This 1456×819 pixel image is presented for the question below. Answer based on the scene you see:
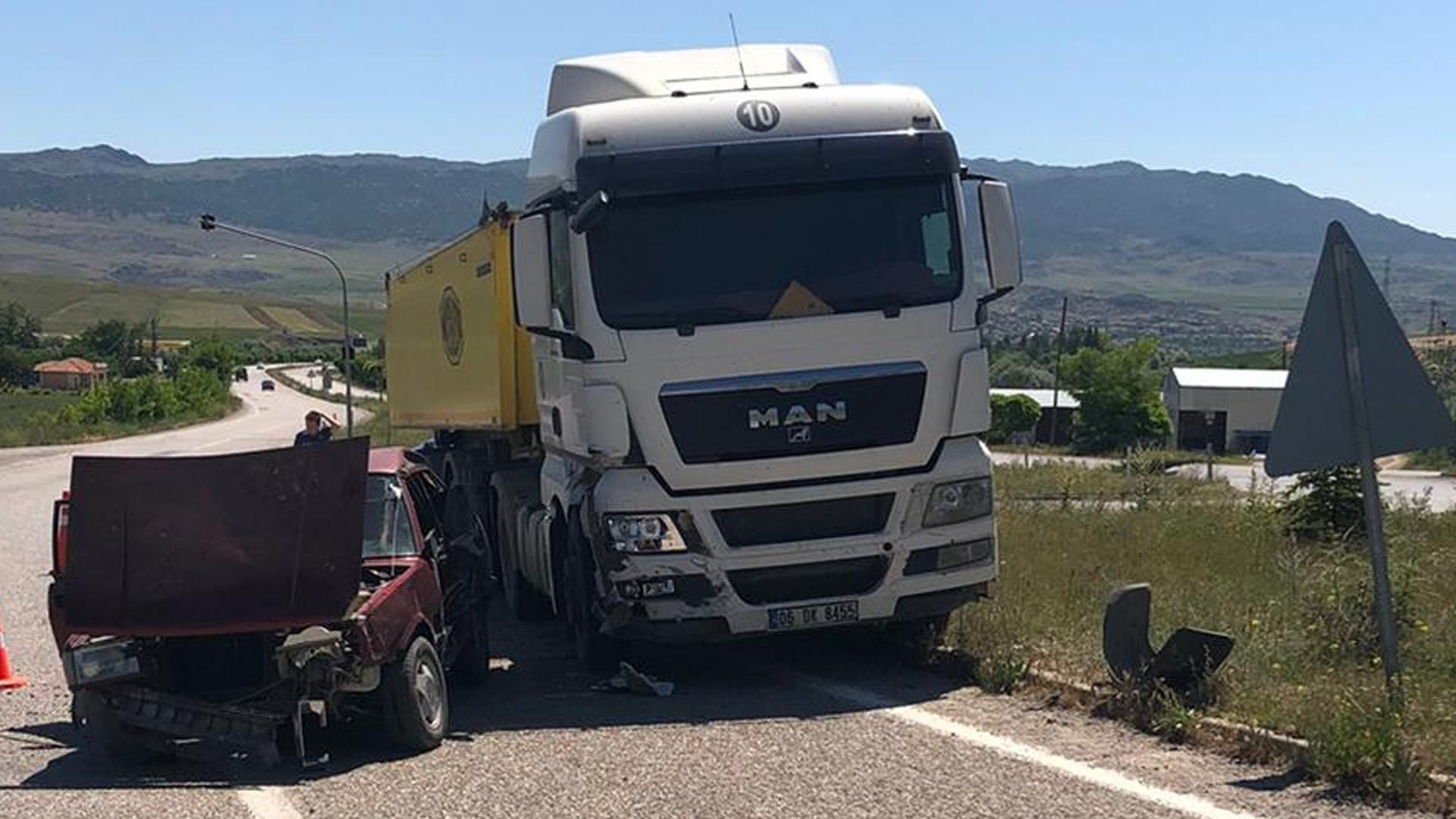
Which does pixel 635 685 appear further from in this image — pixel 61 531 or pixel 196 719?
pixel 61 531

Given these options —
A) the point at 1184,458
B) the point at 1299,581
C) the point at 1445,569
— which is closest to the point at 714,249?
the point at 1299,581

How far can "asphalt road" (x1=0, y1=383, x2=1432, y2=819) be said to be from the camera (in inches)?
288

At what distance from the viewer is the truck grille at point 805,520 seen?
1005 cm

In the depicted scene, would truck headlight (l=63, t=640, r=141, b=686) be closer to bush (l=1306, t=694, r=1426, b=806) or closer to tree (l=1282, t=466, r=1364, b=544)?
bush (l=1306, t=694, r=1426, b=806)

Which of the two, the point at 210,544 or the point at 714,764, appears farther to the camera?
the point at 210,544

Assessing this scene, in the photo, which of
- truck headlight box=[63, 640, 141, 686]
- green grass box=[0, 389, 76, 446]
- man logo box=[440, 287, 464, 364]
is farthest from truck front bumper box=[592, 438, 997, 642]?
green grass box=[0, 389, 76, 446]

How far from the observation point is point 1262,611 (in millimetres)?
11461

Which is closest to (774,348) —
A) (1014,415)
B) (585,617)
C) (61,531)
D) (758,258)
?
(758,258)

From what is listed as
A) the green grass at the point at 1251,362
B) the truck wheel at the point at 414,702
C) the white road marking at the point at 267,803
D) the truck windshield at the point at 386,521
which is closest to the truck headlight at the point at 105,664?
the white road marking at the point at 267,803

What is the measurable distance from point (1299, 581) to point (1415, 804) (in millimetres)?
4240

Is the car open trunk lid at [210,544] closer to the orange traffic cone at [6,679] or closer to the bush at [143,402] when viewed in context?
the orange traffic cone at [6,679]

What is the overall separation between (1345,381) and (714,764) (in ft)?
11.3

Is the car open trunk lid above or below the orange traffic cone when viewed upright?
above

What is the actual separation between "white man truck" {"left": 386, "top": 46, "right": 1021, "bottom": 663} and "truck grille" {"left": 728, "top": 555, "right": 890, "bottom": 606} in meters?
0.01
